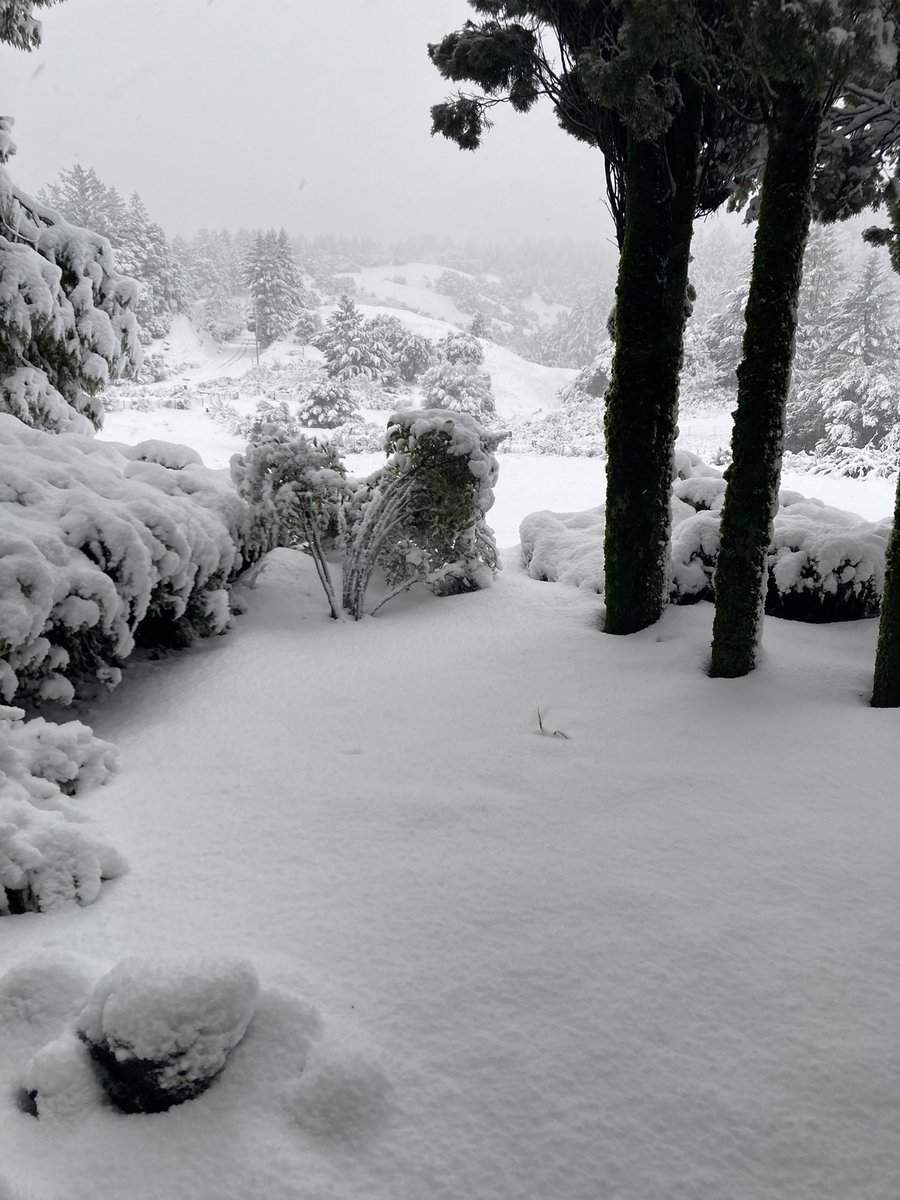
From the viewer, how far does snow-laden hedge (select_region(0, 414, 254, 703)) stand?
10.7ft

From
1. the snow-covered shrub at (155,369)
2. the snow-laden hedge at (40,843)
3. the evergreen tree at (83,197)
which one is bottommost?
the snow-laden hedge at (40,843)

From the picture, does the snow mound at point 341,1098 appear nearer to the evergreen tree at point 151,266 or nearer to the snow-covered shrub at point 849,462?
the snow-covered shrub at point 849,462

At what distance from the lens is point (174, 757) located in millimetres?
3230

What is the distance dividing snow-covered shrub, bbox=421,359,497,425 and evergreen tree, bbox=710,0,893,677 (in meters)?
22.7

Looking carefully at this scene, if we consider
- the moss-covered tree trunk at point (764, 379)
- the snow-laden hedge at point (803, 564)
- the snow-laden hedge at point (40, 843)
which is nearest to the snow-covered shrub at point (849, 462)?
the snow-laden hedge at point (803, 564)

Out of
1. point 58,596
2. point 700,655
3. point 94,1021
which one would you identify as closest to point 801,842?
point 700,655

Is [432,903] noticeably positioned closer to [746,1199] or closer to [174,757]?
[746,1199]

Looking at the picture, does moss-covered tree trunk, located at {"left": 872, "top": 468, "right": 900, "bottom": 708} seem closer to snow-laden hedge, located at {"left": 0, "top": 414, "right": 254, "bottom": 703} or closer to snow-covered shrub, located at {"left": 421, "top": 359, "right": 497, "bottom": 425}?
snow-laden hedge, located at {"left": 0, "top": 414, "right": 254, "bottom": 703}

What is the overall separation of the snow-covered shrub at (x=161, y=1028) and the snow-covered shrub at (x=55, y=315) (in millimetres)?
5279

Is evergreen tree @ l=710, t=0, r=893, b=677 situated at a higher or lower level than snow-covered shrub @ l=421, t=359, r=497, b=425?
lower

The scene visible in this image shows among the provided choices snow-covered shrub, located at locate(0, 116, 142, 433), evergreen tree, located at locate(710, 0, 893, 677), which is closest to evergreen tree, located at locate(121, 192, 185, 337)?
snow-covered shrub, located at locate(0, 116, 142, 433)

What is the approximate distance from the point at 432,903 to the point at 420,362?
113ft

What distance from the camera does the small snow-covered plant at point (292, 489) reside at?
529 centimetres

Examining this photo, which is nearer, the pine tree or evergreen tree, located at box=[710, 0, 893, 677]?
evergreen tree, located at box=[710, 0, 893, 677]
